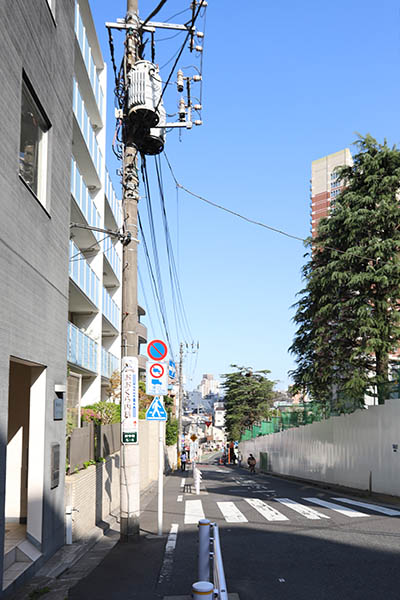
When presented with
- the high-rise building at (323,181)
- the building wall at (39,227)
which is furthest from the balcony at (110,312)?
the high-rise building at (323,181)

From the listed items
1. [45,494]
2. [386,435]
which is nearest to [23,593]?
[45,494]

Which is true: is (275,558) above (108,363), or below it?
below

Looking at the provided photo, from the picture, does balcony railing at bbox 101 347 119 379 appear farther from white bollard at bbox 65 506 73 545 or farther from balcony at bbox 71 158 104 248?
white bollard at bbox 65 506 73 545

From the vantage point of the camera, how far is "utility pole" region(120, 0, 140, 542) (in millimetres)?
10992

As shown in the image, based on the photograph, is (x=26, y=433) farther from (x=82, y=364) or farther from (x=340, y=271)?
(x=340, y=271)

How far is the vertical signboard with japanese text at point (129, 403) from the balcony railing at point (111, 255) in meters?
17.0

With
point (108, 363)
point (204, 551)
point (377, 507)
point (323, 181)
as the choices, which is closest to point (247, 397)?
point (108, 363)

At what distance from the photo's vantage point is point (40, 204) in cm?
901

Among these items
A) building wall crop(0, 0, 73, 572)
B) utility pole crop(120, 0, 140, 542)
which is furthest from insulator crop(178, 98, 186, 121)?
building wall crop(0, 0, 73, 572)

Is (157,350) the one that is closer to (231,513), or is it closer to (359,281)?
(231,513)

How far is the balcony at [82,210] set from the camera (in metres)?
20.8

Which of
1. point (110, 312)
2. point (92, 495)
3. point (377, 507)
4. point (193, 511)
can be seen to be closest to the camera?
point (92, 495)

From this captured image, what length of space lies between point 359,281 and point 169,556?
13.7m

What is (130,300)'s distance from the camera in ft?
38.9
